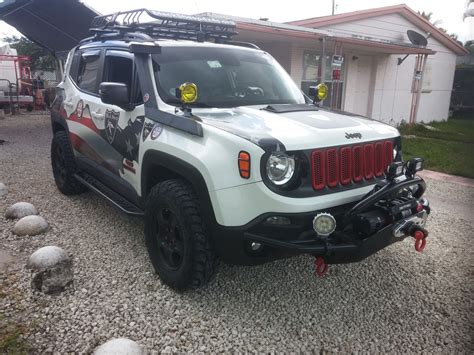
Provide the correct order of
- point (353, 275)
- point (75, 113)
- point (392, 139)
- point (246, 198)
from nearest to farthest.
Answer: point (246, 198), point (392, 139), point (353, 275), point (75, 113)

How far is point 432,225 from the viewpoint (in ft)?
16.7

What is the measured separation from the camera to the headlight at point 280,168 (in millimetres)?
2678

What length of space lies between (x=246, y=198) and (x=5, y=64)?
19.4 metres

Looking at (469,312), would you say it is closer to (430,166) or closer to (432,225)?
(432,225)

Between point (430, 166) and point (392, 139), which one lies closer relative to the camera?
point (392, 139)

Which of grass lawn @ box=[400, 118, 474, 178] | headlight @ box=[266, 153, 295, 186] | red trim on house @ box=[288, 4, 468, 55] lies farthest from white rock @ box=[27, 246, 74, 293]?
red trim on house @ box=[288, 4, 468, 55]

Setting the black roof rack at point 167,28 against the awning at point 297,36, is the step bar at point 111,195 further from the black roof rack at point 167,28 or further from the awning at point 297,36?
the awning at point 297,36

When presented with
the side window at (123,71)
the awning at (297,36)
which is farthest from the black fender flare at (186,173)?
the awning at (297,36)

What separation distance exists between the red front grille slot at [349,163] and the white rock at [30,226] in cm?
314

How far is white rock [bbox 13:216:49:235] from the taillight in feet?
9.29

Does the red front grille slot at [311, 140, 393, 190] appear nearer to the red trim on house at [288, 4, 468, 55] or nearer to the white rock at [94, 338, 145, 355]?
the white rock at [94, 338, 145, 355]

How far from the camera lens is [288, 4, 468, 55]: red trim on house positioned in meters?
11.3

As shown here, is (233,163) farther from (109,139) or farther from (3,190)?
(3,190)

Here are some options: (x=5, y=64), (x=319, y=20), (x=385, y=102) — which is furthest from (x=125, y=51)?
(x=5, y=64)
